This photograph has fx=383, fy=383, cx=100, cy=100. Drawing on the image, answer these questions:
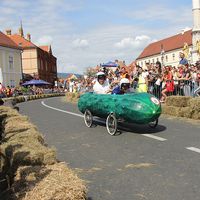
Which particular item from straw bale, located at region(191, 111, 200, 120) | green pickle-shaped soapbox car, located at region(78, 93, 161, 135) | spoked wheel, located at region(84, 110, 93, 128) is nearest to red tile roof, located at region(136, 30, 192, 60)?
A: straw bale, located at region(191, 111, 200, 120)

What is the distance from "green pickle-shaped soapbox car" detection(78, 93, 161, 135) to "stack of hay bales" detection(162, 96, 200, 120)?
242cm

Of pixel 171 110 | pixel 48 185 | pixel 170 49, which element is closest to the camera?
pixel 48 185

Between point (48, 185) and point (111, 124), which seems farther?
point (111, 124)

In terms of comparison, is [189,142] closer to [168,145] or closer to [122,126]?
[168,145]

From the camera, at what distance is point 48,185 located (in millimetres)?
4094

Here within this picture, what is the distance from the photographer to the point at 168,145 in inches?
333

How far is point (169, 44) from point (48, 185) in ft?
389

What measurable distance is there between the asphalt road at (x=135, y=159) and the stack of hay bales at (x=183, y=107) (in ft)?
4.89

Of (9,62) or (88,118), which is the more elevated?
(9,62)

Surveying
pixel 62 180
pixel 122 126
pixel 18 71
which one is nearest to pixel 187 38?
pixel 18 71

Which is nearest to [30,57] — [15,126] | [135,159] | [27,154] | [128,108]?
[128,108]

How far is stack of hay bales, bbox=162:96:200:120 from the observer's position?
12.9 m

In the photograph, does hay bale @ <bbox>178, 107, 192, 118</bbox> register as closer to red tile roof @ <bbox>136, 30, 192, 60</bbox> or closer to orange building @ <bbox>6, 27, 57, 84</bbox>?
orange building @ <bbox>6, 27, 57, 84</bbox>

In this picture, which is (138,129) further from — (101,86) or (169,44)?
(169,44)
